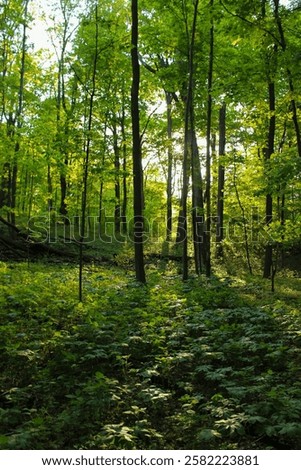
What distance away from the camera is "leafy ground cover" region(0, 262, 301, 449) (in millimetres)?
4633

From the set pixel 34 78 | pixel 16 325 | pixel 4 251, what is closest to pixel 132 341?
pixel 16 325

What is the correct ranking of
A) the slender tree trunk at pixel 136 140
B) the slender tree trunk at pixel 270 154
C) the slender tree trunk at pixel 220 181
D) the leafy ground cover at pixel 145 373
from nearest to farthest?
1. the leafy ground cover at pixel 145 373
2. the slender tree trunk at pixel 136 140
3. the slender tree trunk at pixel 270 154
4. the slender tree trunk at pixel 220 181

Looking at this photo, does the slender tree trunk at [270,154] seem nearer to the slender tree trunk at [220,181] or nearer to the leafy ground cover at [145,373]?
the slender tree trunk at [220,181]

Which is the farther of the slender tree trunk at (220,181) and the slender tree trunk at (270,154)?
the slender tree trunk at (220,181)

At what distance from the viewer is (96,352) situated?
21.8ft

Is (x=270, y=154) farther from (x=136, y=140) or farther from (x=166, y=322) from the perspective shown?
(x=166, y=322)

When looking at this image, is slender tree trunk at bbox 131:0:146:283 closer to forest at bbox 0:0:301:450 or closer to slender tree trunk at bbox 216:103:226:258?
forest at bbox 0:0:301:450

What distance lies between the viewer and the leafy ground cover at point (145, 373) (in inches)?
182

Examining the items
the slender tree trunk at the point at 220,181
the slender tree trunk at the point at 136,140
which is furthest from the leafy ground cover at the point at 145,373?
the slender tree trunk at the point at 220,181

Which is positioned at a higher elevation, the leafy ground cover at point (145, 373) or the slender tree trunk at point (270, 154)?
the slender tree trunk at point (270, 154)

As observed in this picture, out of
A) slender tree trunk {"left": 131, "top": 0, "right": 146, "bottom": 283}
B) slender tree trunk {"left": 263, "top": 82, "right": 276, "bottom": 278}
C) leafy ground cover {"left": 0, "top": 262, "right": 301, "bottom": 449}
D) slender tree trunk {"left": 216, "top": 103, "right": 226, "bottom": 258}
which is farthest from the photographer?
slender tree trunk {"left": 216, "top": 103, "right": 226, "bottom": 258}

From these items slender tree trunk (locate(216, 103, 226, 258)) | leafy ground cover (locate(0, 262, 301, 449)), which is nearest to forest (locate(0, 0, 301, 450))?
leafy ground cover (locate(0, 262, 301, 449))

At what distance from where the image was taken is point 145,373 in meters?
6.03

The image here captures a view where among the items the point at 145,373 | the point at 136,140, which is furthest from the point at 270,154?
the point at 145,373
